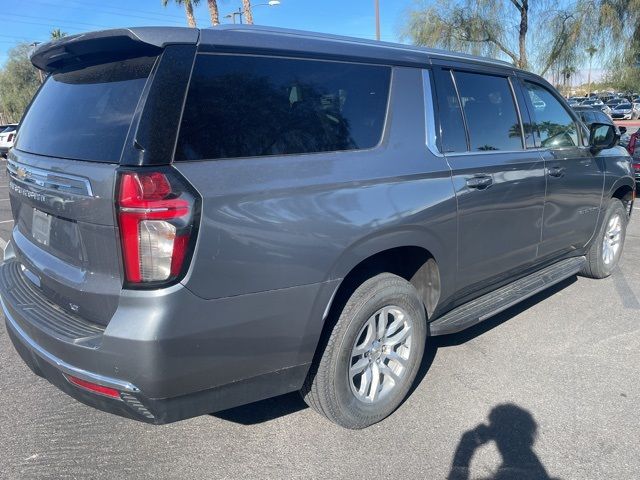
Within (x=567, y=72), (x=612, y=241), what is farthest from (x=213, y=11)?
(x=612, y=241)

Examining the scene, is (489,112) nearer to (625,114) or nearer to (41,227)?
(41,227)

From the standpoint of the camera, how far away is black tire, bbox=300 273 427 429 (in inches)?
110

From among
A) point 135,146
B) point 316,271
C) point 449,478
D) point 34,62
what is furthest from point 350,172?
point 34,62

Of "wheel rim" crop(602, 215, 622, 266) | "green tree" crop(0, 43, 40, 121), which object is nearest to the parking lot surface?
"wheel rim" crop(602, 215, 622, 266)

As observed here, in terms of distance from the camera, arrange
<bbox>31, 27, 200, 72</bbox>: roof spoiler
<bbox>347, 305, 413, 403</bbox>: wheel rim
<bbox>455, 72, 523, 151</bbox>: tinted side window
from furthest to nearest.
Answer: <bbox>455, 72, 523, 151</bbox>: tinted side window
<bbox>347, 305, 413, 403</bbox>: wheel rim
<bbox>31, 27, 200, 72</bbox>: roof spoiler

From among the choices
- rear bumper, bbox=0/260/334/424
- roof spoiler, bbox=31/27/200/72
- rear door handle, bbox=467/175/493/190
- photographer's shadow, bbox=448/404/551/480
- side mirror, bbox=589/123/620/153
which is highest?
roof spoiler, bbox=31/27/200/72

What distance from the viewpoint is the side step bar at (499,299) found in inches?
137

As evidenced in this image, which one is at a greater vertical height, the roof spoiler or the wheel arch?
the roof spoiler

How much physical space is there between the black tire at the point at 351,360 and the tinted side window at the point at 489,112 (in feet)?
3.80

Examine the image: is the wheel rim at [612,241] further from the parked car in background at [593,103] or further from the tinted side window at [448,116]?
the parked car in background at [593,103]

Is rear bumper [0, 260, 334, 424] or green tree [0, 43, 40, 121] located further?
green tree [0, 43, 40, 121]

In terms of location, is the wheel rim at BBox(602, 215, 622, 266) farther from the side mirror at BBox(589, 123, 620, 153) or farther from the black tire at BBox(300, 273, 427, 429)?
the black tire at BBox(300, 273, 427, 429)

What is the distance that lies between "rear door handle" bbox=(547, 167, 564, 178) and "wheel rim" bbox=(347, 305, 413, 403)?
6.09 feet

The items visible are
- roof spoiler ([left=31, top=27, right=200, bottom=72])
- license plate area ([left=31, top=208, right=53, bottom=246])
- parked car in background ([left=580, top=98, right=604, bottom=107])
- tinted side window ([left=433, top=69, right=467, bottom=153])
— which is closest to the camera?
roof spoiler ([left=31, top=27, right=200, bottom=72])
